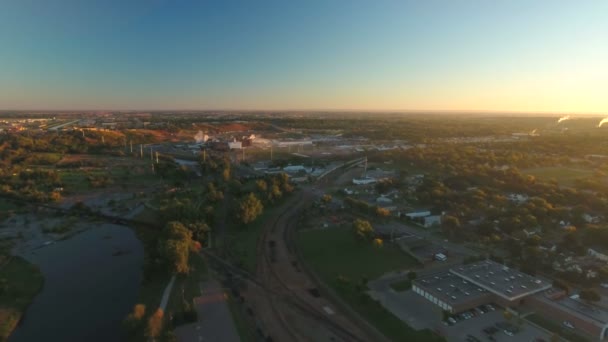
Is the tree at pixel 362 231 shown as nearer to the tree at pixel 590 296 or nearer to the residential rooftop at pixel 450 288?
the residential rooftop at pixel 450 288

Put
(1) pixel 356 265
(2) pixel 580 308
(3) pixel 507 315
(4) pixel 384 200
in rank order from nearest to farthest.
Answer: (3) pixel 507 315 → (2) pixel 580 308 → (1) pixel 356 265 → (4) pixel 384 200

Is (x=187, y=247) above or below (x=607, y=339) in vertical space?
above

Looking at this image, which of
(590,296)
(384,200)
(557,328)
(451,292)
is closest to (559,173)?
(384,200)

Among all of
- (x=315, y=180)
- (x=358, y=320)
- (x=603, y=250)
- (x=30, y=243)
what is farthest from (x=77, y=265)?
(x=603, y=250)

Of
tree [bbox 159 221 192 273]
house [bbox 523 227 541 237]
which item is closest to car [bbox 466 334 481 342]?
tree [bbox 159 221 192 273]

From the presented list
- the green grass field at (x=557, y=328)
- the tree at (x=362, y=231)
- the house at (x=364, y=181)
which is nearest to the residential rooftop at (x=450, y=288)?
the green grass field at (x=557, y=328)

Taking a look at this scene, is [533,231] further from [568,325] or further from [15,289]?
[15,289]

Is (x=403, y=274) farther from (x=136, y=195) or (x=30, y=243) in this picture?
(x=136, y=195)
